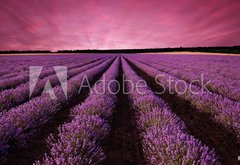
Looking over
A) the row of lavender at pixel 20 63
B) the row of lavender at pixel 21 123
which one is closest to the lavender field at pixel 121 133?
the row of lavender at pixel 21 123

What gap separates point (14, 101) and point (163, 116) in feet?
13.0

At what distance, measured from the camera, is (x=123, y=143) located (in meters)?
3.55

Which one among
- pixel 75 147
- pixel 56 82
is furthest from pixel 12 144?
pixel 56 82

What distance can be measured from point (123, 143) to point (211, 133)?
5.56 ft

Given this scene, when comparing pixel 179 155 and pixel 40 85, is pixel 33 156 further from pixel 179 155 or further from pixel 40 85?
pixel 40 85

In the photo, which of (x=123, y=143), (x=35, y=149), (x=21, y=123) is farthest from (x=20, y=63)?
(x=123, y=143)

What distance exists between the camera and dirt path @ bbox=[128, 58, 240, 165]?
3.15 metres

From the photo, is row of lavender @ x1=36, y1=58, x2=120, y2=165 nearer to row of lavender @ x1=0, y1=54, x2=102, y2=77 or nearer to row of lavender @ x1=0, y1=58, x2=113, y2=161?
row of lavender @ x1=0, y1=58, x2=113, y2=161

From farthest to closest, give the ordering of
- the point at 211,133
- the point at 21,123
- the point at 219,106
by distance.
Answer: the point at 219,106 < the point at 211,133 < the point at 21,123

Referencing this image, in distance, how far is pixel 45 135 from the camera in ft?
12.6

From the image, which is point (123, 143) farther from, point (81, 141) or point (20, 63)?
point (20, 63)

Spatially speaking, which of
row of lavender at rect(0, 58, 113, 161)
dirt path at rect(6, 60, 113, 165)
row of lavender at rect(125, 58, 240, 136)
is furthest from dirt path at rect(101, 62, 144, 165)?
row of lavender at rect(125, 58, 240, 136)

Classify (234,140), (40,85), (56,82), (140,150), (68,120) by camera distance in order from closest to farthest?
(140,150) → (234,140) → (68,120) → (40,85) → (56,82)

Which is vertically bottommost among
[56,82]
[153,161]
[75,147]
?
[56,82]
